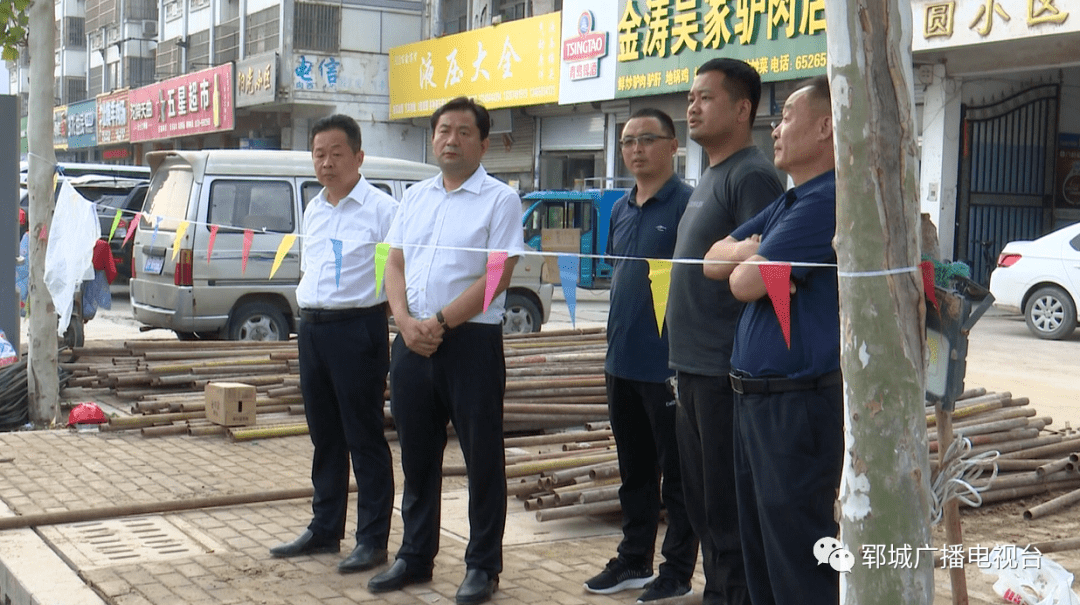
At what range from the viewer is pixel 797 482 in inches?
134

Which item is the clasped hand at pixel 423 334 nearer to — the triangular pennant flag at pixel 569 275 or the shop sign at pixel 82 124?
the triangular pennant flag at pixel 569 275

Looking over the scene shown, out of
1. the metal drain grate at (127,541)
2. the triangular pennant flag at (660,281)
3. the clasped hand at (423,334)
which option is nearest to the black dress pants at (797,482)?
the triangular pennant flag at (660,281)

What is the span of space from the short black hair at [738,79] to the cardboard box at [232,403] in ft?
15.3

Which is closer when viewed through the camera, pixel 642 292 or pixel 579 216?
pixel 642 292

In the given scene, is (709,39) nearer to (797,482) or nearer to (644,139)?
(644,139)

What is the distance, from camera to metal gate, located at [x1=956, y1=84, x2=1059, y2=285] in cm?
1972

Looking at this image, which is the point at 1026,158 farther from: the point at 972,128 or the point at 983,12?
the point at 983,12

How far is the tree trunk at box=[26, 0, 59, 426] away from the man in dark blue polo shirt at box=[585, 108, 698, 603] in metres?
5.27

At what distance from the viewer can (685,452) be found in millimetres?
4348

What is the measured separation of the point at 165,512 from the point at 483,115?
8.72ft

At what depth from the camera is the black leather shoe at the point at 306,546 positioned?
5.36 m

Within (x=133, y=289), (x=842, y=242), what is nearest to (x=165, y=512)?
(x=842, y=242)

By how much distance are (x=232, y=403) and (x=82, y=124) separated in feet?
125

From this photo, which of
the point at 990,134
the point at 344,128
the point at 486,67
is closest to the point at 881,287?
A: the point at 344,128
